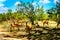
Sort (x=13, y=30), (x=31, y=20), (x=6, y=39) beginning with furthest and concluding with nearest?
1. (x=31, y=20)
2. (x=13, y=30)
3. (x=6, y=39)

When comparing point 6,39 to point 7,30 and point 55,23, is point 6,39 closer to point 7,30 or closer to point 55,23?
point 7,30

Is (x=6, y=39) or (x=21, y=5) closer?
(x=6, y=39)

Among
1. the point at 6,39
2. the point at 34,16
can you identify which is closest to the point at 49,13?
the point at 34,16

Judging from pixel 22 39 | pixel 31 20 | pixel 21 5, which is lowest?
pixel 22 39

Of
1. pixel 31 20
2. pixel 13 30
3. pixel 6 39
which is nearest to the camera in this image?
pixel 6 39

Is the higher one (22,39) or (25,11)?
(25,11)

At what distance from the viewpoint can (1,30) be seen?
388 inches

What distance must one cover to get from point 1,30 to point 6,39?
171 cm

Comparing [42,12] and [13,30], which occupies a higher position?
[42,12]

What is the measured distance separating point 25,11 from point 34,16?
51 centimetres

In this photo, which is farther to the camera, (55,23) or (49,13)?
(55,23)

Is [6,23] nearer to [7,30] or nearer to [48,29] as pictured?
[7,30]

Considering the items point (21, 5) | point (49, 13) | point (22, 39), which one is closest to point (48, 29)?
point (49, 13)

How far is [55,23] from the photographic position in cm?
1103
